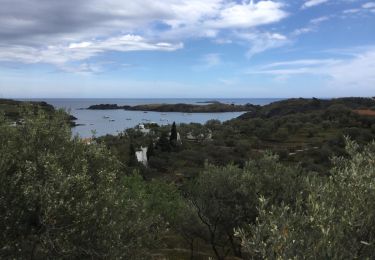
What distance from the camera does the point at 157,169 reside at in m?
114

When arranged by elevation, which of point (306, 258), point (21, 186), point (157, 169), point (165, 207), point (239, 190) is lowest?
point (157, 169)

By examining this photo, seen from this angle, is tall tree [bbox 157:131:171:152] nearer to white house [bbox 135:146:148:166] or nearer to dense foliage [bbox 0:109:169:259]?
white house [bbox 135:146:148:166]

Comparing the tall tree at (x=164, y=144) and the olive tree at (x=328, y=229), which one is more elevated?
the olive tree at (x=328, y=229)

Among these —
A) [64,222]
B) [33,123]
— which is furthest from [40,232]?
[33,123]

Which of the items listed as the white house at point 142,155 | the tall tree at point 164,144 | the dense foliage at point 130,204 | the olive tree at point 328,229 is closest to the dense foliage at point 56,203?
the dense foliage at point 130,204

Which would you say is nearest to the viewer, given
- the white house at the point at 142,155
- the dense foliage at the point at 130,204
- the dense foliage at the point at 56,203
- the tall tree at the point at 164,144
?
the dense foliage at the point at 130,204

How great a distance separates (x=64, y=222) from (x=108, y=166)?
4.29 metres

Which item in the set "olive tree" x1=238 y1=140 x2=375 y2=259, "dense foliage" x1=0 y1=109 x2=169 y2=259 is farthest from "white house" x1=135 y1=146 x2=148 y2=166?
"olive tree" x1=238 y1=140 x2=375 y2=259

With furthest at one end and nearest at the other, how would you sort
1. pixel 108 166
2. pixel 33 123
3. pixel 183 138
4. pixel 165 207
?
pixel 183 138 < pixel 165 207 < pixel 108 166 < pixel 33 123

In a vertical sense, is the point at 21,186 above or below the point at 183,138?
above

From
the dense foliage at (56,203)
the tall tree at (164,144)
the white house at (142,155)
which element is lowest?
the white house at (142,155)

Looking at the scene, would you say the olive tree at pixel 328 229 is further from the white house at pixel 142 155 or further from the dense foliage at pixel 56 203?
the white house at pixel 142 155

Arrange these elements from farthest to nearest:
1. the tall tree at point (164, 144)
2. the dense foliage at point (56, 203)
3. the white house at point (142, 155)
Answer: the tall tree at point (164, 144) < the white house at point (142, 155) < the dense foliage at point (56, 203)

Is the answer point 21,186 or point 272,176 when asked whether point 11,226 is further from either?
point 272,176
